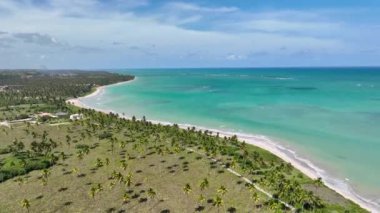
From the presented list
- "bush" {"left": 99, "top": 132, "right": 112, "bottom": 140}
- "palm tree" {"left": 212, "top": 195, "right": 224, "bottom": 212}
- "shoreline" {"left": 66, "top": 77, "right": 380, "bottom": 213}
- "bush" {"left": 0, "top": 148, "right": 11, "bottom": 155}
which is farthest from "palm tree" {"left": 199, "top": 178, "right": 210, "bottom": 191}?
"bush" {"left": 0, "top": 148, "right": 11, "bottom": 155}

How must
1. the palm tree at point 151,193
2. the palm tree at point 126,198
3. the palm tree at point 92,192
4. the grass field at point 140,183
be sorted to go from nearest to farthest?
the grass field at point 140,183
the palm tree at point 126,198
the palm tree at point 151,193
the palm tree at point 92,192

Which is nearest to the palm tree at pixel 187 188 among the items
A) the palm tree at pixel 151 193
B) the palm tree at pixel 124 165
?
the palm tree at pixel 151 193

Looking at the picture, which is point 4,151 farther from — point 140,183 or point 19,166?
point 140,183

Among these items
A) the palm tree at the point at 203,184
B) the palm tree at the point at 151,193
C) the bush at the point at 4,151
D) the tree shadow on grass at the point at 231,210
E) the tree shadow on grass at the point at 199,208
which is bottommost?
the tree shadow on grass at the point at 199,208

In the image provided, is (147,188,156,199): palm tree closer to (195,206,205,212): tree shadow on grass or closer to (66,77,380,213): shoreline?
(195,206,205,212): tree shadow on grass

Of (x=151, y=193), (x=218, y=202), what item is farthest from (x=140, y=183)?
(x=218, y=202)

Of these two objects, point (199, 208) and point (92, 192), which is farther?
point (92, 192)

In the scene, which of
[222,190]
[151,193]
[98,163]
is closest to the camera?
[222,190]

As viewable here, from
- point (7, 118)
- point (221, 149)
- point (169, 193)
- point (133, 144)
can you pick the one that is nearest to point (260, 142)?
point (221, 149)

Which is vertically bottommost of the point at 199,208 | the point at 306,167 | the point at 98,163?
the point at 199,208

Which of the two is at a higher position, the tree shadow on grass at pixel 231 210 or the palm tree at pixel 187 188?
the palm tree at pixel 187 188

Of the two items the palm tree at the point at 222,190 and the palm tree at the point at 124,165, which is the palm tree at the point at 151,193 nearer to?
the palm tree at the point at 222,190
